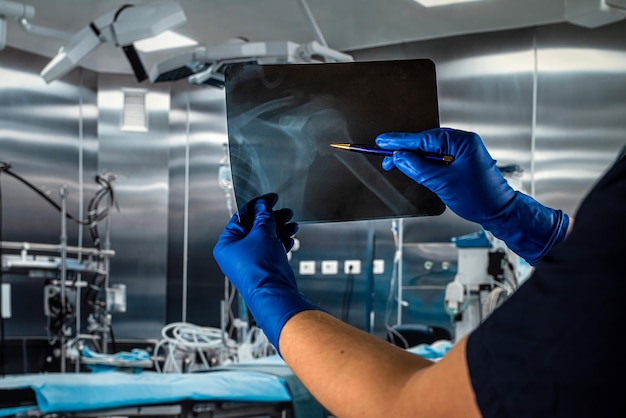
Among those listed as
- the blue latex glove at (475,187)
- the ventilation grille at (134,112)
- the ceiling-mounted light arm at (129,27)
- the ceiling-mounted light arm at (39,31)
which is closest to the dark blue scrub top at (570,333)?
the blue latex glove at (475,187)

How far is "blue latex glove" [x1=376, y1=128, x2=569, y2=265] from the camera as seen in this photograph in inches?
48.4

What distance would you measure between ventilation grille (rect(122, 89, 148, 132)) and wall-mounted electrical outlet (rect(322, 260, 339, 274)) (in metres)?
2.31

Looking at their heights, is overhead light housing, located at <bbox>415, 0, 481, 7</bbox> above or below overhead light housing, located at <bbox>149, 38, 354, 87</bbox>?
above

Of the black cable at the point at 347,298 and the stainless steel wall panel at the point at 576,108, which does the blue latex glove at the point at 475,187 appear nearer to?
the stainless steel wall panel at the point at 576,108

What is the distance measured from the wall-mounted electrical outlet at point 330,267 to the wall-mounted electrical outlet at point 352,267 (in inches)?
2.9

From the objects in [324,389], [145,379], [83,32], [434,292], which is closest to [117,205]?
[83,32]

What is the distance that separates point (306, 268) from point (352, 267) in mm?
424

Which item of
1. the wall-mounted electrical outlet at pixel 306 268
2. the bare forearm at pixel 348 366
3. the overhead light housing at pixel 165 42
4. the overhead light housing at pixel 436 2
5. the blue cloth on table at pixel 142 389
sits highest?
the overhead light housing at pixel 436 2

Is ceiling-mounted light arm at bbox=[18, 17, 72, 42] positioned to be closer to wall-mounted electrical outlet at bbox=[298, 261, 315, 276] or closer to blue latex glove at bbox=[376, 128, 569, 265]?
wall-mounted electrical outlet at bbox=[298, 261, 315, 276]

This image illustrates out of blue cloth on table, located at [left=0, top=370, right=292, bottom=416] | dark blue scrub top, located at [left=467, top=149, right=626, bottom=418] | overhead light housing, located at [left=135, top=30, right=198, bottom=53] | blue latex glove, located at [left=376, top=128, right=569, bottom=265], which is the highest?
overhead light housing, located at [left=135, top=30, right=198, bottom=53]

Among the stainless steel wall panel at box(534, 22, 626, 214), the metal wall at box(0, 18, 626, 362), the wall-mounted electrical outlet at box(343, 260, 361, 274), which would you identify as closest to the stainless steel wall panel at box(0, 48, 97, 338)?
the metal wall at box(0, 18, 626, 362)

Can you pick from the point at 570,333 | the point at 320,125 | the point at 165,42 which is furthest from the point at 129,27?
the point at 570,333

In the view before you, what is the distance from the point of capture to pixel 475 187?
52.1 inches

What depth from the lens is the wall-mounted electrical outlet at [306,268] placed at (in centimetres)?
608
